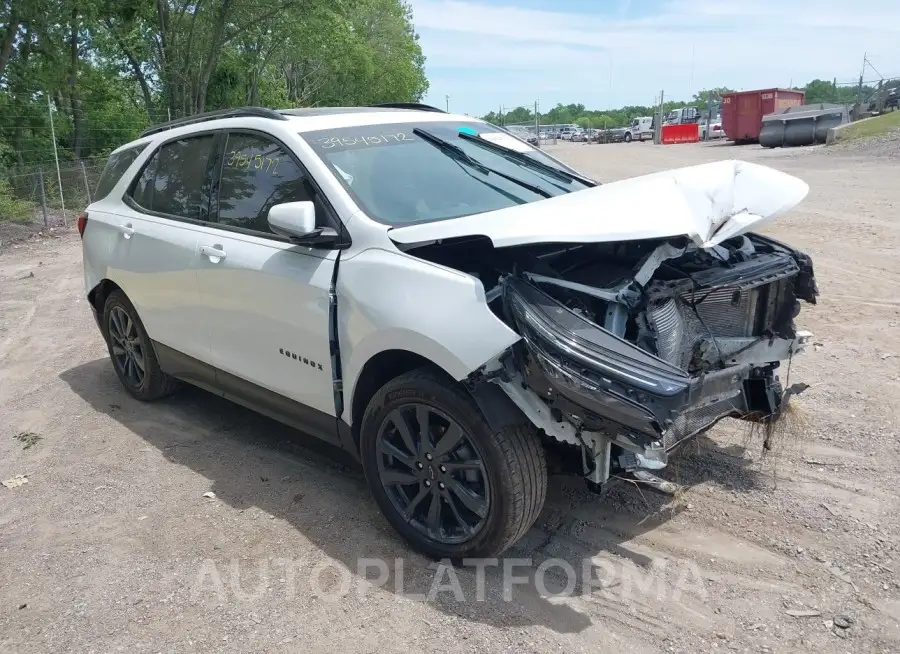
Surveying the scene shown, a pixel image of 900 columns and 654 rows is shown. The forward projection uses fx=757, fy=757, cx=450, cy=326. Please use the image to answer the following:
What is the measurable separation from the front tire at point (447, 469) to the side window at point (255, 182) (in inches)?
48.5

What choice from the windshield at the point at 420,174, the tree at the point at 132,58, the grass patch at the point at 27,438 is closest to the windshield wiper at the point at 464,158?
the windshield at the point at 420,174

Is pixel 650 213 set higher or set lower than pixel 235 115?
lower

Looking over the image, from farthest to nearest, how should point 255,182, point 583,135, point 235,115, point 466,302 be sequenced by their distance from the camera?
point 583,135 < point 235,115 < point 255,182 < point 466,302

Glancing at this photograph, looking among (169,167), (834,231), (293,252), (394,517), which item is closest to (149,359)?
(169,167)

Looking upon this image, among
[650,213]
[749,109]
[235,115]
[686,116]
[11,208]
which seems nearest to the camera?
[650,213]

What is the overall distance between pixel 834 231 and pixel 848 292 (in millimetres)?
3299

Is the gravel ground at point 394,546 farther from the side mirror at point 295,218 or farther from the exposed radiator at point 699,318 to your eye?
the side mirror at point 295,218

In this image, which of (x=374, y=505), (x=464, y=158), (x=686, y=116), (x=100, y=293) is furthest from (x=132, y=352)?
(x=686, y=116)

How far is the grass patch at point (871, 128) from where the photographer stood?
2687 cm

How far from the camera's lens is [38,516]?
4.11 meters

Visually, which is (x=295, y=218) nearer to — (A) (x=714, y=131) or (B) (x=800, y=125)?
(B) (x=800, y=125)

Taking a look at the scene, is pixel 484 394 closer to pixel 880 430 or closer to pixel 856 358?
pixel 880 430

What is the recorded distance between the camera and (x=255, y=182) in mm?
4129

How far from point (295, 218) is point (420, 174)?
79cm
